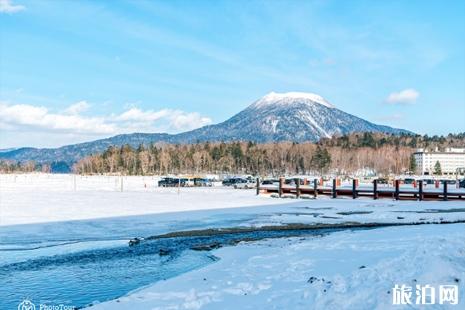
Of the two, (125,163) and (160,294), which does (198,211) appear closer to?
(160,294)

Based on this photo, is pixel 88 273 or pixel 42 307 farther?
pixel 88 273

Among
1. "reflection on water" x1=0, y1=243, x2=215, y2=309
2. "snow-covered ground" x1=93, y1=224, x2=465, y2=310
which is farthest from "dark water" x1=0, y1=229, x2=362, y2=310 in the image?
"snow-covered ground" x1=93, y1=224, x2=465, y2=310

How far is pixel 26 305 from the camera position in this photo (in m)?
10.4

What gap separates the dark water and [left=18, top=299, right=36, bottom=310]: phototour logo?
0.14m

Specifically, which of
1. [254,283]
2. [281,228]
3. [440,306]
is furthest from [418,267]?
[281,228]

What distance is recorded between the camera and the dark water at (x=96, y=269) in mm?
11367

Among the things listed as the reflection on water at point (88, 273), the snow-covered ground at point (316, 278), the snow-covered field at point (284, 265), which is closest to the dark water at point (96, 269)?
the reflection on water at point (88, 273)

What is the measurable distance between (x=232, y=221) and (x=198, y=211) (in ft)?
17.6

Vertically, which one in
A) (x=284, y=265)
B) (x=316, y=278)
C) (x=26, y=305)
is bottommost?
(x=26, y=305)

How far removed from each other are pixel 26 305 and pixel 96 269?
12.3 feet

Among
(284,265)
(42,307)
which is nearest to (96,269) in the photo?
(42,307)

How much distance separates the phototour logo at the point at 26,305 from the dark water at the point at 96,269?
0.14 metres

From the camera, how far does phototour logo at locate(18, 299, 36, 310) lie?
1016 centimetres

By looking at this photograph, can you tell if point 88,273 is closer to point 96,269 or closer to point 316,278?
point 96,269
